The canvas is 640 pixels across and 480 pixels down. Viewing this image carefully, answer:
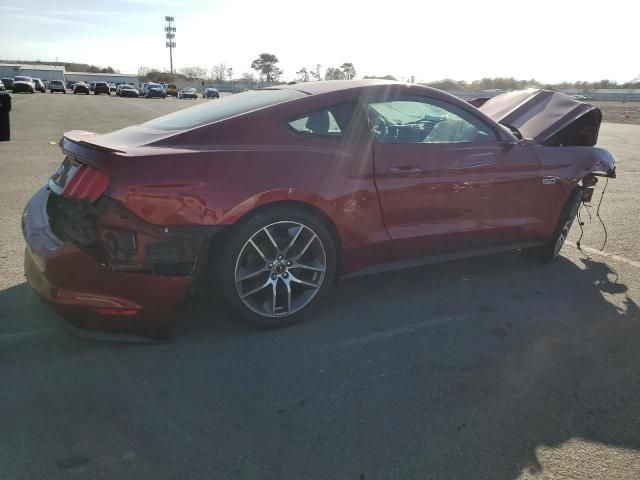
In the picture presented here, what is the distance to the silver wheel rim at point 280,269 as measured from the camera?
2.98m

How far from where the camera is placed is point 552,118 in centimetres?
437

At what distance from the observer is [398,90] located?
350 cm

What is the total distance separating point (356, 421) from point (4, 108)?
1195 cm

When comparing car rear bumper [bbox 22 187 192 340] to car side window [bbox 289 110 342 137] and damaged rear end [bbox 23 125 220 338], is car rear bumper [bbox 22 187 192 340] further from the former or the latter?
car side window [bbox 289 110 342 137]

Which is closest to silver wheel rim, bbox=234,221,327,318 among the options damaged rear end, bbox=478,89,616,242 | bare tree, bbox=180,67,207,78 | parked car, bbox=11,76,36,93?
damaged rear end, bbox=478,89,616,242

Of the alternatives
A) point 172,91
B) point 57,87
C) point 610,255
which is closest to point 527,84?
point 172,91

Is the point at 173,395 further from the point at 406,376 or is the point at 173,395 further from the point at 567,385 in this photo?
the point at 567,385

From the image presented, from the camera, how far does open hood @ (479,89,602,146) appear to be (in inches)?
169

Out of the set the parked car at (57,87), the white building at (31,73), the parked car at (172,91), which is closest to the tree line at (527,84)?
the parked car at (172,91)

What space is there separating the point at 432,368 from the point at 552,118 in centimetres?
288

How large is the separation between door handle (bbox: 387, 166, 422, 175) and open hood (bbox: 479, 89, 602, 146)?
1511 mm

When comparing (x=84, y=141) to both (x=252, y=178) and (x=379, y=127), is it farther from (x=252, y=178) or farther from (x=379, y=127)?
(x=379, y=127)

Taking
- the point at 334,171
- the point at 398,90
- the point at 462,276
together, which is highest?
the point at 398,90

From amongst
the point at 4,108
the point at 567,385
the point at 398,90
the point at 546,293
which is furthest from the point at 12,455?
the point at 4,108
